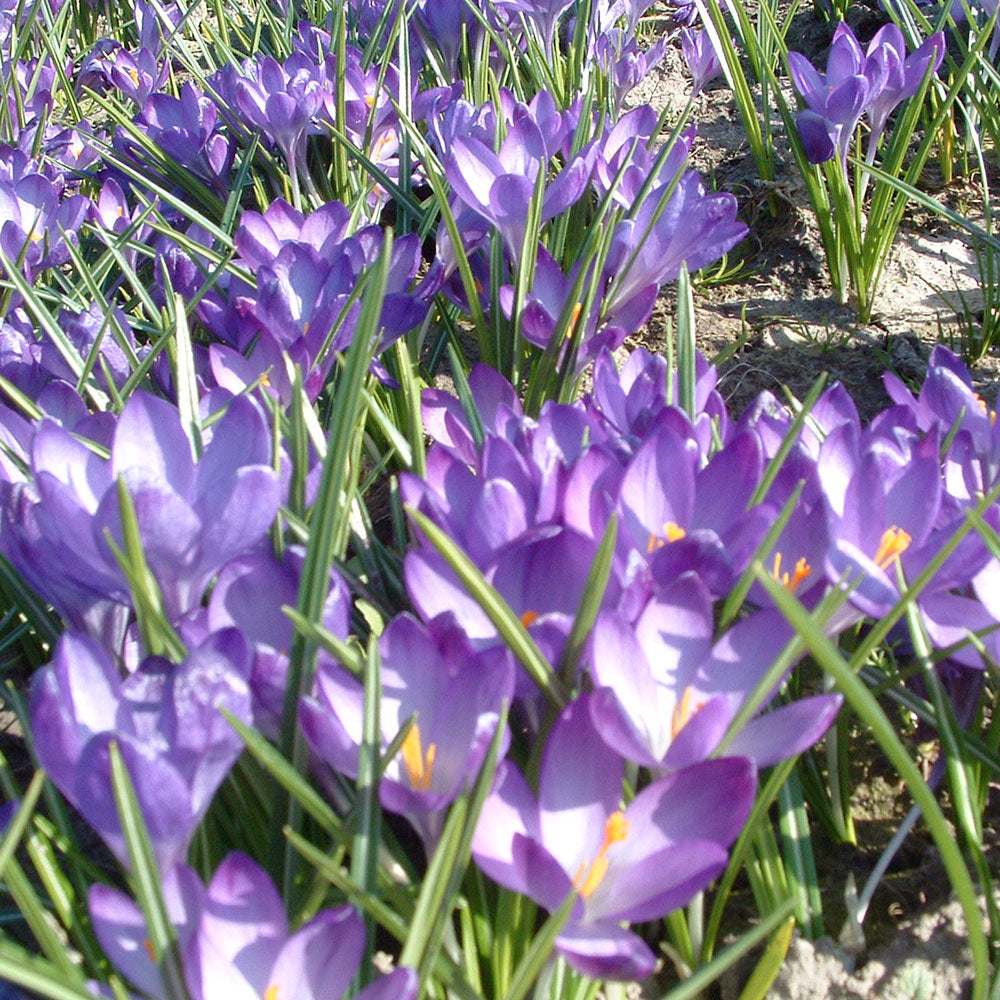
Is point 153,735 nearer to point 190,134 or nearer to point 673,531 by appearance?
point 673,531

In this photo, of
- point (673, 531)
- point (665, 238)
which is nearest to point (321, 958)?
point (673, 531)

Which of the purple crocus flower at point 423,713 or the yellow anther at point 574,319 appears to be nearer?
the purple crocus flower at point 423,713

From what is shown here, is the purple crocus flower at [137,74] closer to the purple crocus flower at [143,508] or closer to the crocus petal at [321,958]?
the purple crocus flower at [143,508]

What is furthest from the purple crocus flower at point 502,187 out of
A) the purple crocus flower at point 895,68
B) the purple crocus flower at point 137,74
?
the purple crocus flower at point 137,74

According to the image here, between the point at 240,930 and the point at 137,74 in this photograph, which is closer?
the point at 240,930

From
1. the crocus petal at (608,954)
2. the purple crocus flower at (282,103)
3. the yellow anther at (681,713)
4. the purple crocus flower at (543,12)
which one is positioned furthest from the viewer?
the purple crocus flower at (543,12)

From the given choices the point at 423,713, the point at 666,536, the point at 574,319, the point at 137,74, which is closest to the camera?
the point at 423,713
